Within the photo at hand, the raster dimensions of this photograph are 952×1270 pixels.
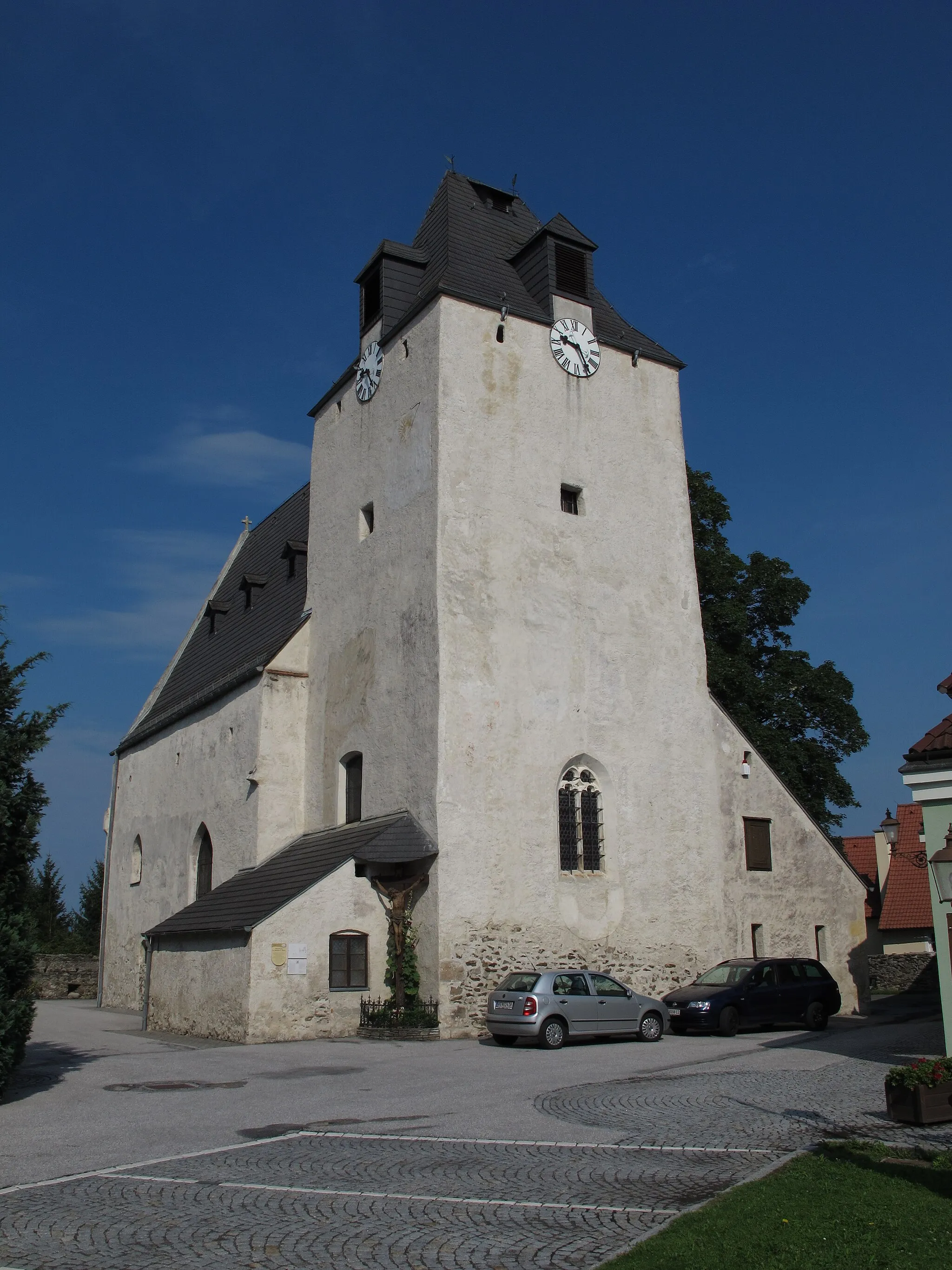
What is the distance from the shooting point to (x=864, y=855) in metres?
41.8

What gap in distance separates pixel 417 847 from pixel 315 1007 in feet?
10.4

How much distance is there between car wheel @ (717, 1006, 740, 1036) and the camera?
18.8 metres

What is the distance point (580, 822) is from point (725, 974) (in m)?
3.83

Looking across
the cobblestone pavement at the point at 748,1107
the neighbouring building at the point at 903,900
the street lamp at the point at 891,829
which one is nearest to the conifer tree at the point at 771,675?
the neighbouring building at the point at 903,900

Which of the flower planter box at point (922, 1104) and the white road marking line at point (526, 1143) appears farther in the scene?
the flower planter box at point (922, 1104)

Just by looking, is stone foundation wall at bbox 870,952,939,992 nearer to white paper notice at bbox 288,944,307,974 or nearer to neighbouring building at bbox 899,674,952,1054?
white paper notice at bbox 288,944,307,974

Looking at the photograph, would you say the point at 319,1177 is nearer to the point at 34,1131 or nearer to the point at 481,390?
the point at 34,1131

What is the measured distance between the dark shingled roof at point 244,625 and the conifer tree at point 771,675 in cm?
1128

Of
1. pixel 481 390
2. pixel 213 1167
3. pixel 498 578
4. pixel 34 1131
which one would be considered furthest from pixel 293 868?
pixel 213 1167

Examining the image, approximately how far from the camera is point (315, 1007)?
747 inches

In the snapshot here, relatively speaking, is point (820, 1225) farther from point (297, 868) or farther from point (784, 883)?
point (784, 883)

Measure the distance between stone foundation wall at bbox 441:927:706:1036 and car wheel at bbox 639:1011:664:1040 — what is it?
2352 mm

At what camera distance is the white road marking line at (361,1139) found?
26.3ft

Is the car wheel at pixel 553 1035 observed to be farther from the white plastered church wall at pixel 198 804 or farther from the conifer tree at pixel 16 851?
the conifer tree at pixel 16 851
